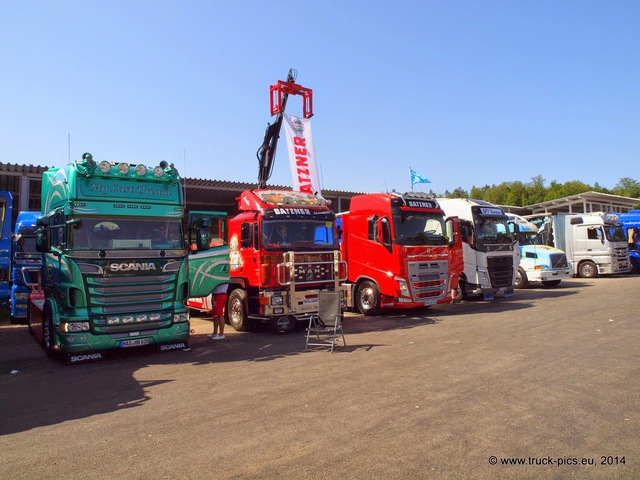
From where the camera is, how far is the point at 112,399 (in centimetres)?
612

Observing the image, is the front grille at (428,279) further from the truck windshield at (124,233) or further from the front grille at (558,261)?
the front grille at (558,261)

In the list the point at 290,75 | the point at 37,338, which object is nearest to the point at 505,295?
the point at 290,75

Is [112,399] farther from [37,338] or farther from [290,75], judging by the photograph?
[290,75]

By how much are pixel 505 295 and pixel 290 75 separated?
414 inches

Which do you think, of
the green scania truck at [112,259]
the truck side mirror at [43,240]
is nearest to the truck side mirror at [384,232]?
the green scania truck at [112,259]

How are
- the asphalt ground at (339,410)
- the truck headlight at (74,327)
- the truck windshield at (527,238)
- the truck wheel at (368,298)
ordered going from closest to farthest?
1. the asphalt ground at (339,410)
2. the truck headlight at (74,327)
3. the truck wheel at (368,298)
4. the truck windshield at (527,238)

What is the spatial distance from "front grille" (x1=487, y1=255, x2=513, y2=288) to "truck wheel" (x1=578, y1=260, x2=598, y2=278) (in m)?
10.8

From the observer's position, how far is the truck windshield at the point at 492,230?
16066 mm

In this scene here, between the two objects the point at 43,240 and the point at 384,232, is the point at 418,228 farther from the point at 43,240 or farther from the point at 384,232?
the point at 43,240

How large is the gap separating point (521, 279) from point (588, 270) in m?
5.68

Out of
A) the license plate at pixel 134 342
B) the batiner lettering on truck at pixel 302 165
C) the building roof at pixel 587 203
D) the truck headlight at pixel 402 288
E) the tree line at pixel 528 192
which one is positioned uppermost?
the tree line at pixel 528 192

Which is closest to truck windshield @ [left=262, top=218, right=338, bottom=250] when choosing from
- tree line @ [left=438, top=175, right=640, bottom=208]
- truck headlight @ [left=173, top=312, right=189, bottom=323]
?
truck headlight @ [left=173, top=312, right=189, bottom=323]

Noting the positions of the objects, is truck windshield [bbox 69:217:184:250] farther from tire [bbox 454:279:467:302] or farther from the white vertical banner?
tire [bbox 454:279:467:302]

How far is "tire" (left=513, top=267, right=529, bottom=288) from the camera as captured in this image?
2141 centimetres
